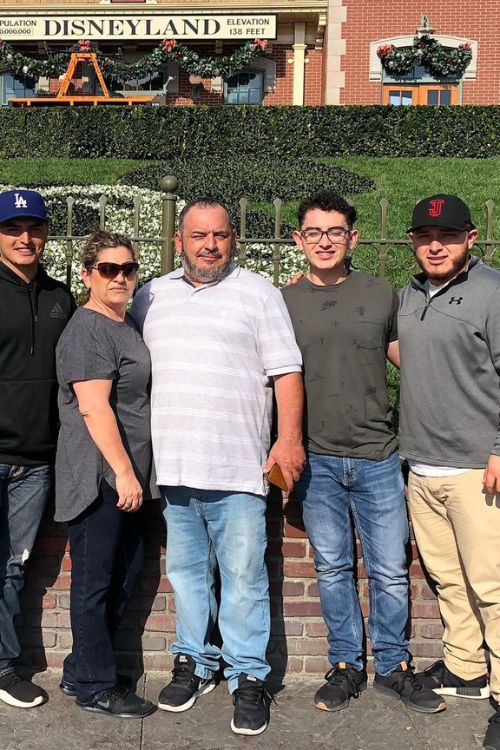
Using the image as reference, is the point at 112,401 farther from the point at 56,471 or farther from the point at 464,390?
the point at 464,390

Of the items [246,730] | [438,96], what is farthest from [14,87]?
[246,730]

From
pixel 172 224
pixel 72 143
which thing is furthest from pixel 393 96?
pixel 172 224

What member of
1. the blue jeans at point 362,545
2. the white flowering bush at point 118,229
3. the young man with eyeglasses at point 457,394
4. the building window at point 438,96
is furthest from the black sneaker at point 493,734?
the building window at point 438,96

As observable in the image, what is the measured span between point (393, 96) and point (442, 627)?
2050cm

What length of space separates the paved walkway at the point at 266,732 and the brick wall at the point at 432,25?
20.5 m

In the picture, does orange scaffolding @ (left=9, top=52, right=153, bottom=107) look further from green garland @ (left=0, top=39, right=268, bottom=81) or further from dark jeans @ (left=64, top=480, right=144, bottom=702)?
dark jeans @ (left=64, top=480, right=144, bottom=702)

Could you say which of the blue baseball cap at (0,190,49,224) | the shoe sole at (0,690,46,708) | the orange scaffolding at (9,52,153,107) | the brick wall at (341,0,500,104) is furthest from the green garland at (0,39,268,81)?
the shoe sole at (0,690,46,708)

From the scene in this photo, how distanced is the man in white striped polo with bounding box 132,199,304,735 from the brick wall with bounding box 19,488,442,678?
0.39 m

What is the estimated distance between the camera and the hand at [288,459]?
3.17 metres

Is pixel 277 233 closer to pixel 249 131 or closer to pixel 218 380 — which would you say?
pixel 218 380

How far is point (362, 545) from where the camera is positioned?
3457 mm

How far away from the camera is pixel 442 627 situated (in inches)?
147

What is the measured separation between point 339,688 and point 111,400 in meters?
1.60

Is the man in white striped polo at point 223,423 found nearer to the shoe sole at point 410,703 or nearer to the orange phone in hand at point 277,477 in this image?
the orange phone in hand at point 277,477
